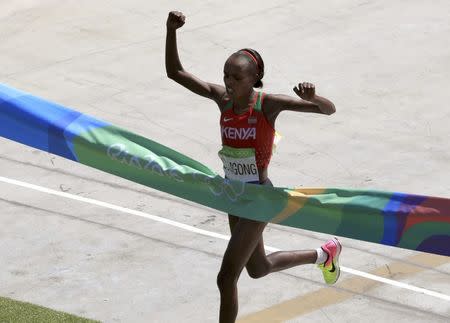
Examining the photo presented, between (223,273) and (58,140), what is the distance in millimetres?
1696

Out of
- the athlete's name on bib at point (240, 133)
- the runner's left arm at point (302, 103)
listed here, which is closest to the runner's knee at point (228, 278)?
the athlete's name on bib at point (240, 133)

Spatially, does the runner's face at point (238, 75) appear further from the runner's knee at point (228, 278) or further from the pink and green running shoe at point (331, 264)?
the pink and green running shoe at point (331, 264)

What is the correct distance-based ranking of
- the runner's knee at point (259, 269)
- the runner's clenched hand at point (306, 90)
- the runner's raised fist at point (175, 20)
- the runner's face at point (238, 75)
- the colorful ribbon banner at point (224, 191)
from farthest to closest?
the runner's knee at point (259, 269) → the runner's raised fist at point (175, 20) → the runner's face at point (238, 75) → the colorful ribbon banner at point (224, 191) → the runner's clenched hand at point (306, 90)

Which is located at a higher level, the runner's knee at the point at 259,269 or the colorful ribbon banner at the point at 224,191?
the colorful ribbon banner at the point at 224,191

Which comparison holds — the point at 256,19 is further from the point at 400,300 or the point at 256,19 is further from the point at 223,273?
the point at 223,273

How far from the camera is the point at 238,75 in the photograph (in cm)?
885

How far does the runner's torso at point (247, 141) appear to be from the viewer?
9.05 meters

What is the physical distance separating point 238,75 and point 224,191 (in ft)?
2.88

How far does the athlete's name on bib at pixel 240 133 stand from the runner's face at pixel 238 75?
0.27 meters

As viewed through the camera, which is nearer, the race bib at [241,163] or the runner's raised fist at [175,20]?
the race bib at [241,163]

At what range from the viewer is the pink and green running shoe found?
10.4m

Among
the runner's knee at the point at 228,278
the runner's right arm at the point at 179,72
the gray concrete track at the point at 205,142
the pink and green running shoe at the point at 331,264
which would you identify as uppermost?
the runner's right arm at the point at 179,72

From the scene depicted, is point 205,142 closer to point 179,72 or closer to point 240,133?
point 179,72

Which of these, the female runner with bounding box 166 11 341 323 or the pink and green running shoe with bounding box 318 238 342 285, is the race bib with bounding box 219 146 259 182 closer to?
the female runner with bounding box 166 11 341 323
